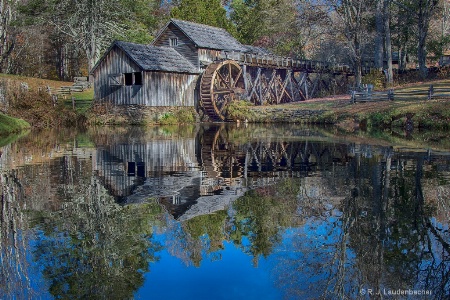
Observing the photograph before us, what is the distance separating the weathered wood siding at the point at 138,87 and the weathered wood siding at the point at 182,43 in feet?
4.93

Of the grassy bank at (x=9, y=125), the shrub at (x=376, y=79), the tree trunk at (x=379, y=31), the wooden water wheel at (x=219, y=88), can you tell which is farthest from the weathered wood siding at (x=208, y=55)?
the grassy bank at (x=9, y=125)

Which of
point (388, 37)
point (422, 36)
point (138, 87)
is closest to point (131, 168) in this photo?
point (138, 87)

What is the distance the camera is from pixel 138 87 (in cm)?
3616

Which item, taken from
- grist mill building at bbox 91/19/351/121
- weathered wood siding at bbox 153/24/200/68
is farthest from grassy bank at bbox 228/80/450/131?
weathered wood siding at bbox 153/24/200/68

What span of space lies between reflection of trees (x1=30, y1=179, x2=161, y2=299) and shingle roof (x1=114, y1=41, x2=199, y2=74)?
27.0 meters

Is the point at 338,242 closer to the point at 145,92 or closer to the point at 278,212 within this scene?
the point at 278,212

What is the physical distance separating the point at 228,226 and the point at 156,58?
30.3 meters

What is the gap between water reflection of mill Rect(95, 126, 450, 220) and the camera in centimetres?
997

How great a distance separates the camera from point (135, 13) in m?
49.8

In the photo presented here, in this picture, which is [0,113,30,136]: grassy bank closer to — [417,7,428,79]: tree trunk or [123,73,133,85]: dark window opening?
[123,73,133,85]: dark window opening

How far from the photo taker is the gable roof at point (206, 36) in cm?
3897

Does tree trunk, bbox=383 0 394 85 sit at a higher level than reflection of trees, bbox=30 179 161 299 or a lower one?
higher

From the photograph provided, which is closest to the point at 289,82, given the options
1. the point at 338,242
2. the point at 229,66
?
the point at 229,66

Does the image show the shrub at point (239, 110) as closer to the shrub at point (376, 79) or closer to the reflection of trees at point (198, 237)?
the shrub at point (376, 79)
